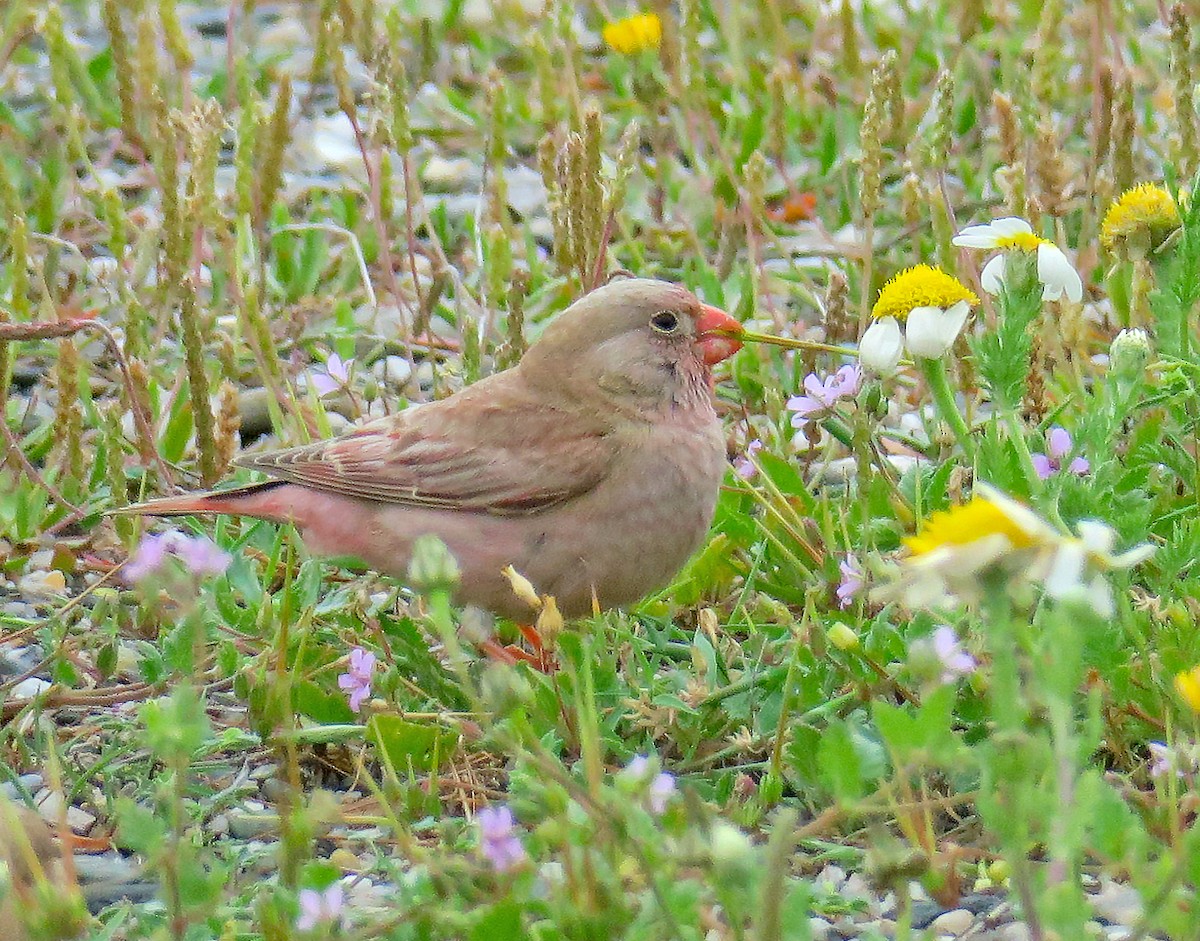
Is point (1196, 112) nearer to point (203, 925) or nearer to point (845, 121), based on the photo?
point (845, 121)

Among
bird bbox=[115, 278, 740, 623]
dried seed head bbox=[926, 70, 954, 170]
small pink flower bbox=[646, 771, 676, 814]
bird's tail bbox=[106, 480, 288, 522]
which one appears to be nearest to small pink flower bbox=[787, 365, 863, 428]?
bird bbox=[115, 278, 740, 623]

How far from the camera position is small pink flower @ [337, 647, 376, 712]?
9.80ft

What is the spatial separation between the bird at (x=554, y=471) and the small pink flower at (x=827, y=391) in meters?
0.20

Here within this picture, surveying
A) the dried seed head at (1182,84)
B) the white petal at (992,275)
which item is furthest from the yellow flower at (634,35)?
the white petal at (992,275)

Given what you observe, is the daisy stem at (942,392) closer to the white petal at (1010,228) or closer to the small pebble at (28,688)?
the white petal at (1010,228)

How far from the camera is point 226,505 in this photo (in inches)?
144

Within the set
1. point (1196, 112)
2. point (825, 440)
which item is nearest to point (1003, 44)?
point (1196, 112)

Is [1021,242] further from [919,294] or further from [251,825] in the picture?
[251,825]

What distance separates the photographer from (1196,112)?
3982 millimetres

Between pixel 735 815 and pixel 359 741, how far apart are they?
0.79m

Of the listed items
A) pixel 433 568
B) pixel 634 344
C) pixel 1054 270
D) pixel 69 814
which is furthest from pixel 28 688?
pixel 1054 270

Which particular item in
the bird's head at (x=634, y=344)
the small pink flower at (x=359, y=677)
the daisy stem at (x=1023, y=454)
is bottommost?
the small pink flower at (x=359, y=677)

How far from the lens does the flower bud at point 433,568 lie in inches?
74.7

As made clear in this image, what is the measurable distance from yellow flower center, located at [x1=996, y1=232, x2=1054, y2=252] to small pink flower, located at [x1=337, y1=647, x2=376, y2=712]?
119cm
